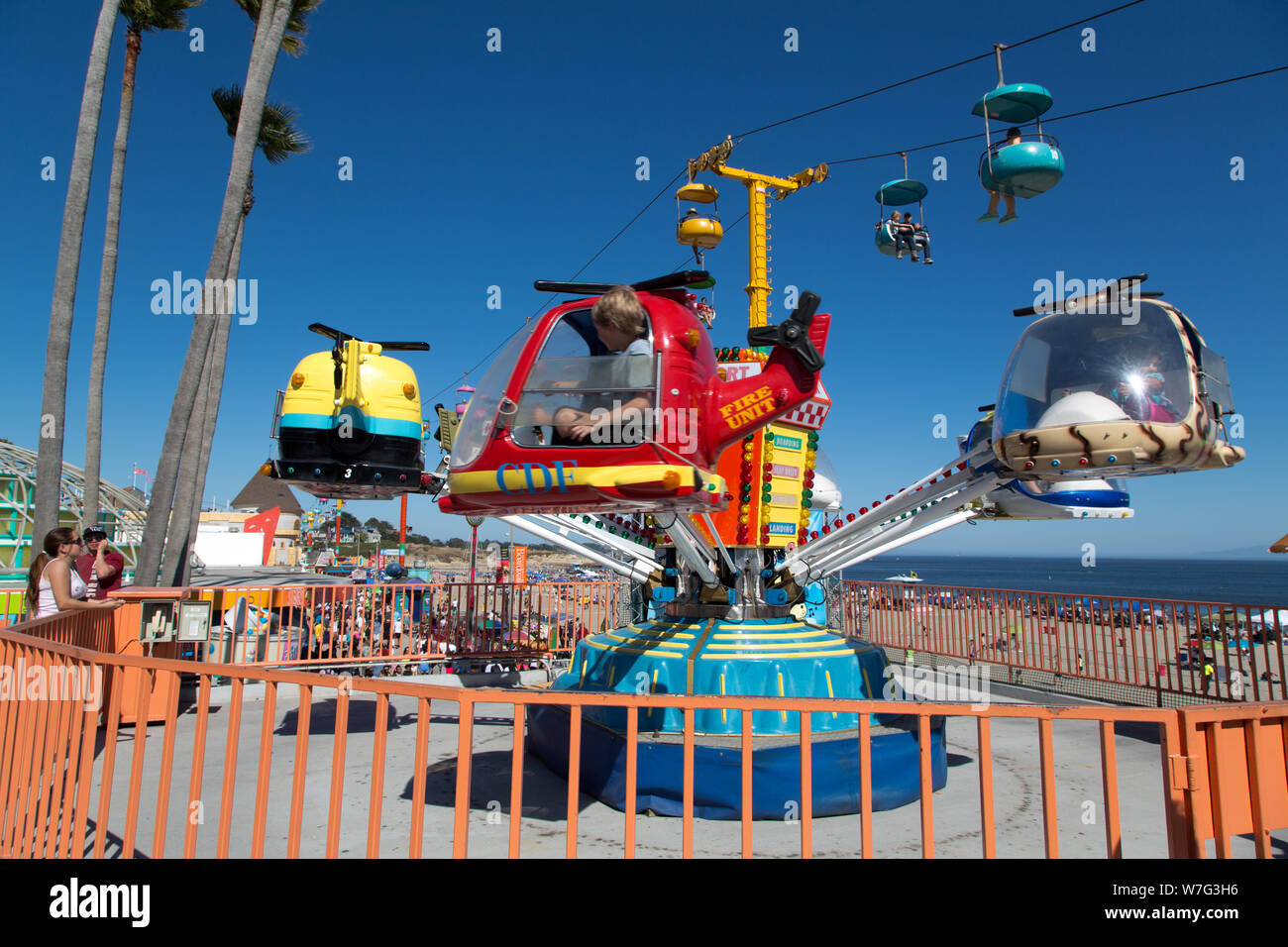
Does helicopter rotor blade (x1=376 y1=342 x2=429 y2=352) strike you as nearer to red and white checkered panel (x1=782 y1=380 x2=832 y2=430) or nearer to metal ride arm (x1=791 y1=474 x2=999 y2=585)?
red and white checkered panel (x1=782 y1=380 x2=832 y2=430)

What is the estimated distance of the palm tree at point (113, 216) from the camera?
42.8 feet

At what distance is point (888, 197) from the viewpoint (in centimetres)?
839

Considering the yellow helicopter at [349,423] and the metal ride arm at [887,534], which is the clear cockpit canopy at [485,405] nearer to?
the yellow helicopter at [349,423]

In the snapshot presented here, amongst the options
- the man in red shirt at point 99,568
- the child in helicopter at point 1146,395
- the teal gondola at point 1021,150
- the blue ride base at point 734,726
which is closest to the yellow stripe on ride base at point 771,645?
the blue ride base at point 734,726

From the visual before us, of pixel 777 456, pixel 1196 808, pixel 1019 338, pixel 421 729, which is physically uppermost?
pixel 1019 338

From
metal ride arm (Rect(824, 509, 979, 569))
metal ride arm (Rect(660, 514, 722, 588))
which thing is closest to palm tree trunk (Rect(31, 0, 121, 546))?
metal ride arm (Rect(660, 514, 722, 588))

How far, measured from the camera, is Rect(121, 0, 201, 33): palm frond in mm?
14027

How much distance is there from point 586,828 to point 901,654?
28.2ft

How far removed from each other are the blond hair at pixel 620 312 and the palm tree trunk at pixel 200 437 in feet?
28.9

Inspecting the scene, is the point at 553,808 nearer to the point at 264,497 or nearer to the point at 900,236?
the point at 900,236

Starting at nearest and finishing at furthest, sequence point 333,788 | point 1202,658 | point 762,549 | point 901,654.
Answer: point 333,788 < point 762,549 < point 1202,658 < point 901,654

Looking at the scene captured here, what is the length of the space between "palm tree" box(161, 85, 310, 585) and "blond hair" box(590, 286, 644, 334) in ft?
28.7

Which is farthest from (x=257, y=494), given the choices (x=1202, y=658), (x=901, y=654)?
(x=1202, y=658)
